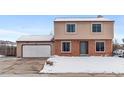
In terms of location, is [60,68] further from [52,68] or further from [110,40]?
[110,40]

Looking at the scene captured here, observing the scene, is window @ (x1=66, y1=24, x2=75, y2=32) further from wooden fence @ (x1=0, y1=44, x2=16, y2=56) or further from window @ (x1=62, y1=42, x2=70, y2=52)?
wooden fence @ (x1=0, y1=44, x2=16, y2=56)

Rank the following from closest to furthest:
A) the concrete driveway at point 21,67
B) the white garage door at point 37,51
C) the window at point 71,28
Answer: the concrete driveway at point 21,67
the white garage door at point 37,51
the window at point 71,28

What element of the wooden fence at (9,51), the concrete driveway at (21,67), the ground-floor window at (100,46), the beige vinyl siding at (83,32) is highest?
the beige vinyl siding at (83,32)

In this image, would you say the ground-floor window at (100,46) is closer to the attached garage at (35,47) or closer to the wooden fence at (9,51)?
the attached garage at (35,47)

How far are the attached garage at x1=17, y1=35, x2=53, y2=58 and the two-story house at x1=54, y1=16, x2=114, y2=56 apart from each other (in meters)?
0.84

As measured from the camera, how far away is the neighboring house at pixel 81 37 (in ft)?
66.3

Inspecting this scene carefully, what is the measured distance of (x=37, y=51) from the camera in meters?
19.3

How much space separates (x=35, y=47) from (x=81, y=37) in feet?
10.9

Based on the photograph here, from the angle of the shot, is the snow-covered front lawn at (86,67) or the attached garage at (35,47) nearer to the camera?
the snow-covered front lawn at (86,67)

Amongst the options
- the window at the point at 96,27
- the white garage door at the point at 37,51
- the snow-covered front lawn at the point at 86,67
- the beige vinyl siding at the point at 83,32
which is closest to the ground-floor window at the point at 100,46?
the beige vinyl siding at the point at 83,32

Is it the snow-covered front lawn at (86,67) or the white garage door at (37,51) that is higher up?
the white garage door at (37,51)
